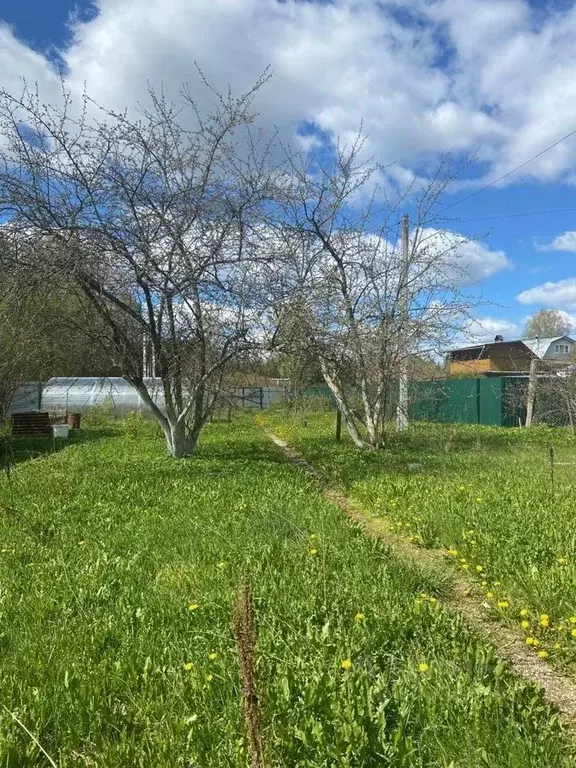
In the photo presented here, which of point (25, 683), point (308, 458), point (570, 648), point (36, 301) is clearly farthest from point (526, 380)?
point (25, 683)

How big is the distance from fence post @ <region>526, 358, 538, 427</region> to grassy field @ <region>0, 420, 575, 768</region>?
12.6m

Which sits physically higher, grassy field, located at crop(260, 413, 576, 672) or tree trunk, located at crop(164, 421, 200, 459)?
tree trunk, located at crop(164, 421, 200, 459)

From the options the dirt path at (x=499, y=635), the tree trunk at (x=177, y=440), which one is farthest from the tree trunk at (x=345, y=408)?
the dirt path at (x=499, y=635)

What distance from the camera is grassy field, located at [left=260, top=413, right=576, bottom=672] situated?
3549mm

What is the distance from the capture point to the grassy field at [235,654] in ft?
7.15

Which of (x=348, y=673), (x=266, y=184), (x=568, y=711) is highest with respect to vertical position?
(x=266, y=184)

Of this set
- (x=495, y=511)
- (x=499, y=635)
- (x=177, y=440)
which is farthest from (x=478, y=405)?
(x=499, y=635)

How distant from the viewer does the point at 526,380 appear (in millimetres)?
18844

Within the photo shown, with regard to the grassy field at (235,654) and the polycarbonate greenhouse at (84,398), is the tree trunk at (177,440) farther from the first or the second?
the polycarbonate greenhouse at (84,398)

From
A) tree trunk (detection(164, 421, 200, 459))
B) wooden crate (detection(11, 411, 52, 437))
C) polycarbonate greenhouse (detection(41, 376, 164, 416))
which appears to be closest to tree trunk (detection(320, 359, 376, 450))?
tree trunk (detection(164, 421, 200, 459))

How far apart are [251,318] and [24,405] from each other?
16258 millimetres

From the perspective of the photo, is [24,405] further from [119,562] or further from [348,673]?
[348,673]

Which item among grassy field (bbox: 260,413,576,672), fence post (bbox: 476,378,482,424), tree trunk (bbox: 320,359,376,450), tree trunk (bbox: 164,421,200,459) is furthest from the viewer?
fence post (bbox: 476,378,482,424)

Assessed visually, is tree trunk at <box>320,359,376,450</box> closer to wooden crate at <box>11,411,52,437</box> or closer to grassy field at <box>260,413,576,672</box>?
grassy field at <box>260,413,576,672</box>
